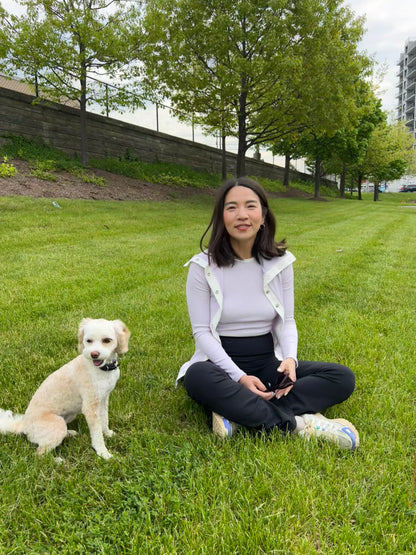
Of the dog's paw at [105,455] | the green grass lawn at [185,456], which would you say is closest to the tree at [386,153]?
the green grass lawn at [185,456]

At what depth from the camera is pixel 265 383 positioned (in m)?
2.75

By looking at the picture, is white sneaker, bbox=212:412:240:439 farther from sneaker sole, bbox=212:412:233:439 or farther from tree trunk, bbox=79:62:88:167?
tree trunk, bbox=79:62:88:167

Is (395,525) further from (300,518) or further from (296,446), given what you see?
(296,446)

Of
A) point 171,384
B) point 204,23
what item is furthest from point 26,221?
point 204,23

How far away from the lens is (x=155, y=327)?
4004 mm

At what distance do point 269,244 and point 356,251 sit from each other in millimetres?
6654

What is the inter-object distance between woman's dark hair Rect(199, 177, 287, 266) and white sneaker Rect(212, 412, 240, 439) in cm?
106

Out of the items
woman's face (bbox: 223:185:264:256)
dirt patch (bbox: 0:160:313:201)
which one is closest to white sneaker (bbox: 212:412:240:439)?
woman's face (bbox: 223:185:264:256)

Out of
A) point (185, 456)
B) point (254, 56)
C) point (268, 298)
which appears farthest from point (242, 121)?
point (185, 456)

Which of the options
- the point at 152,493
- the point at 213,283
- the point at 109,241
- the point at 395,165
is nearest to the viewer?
the point at 152,493

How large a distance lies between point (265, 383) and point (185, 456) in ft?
2.97

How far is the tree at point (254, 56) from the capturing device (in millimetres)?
13641

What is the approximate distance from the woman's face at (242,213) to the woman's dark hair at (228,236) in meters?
0.05

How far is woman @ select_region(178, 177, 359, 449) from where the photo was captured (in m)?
2.35
